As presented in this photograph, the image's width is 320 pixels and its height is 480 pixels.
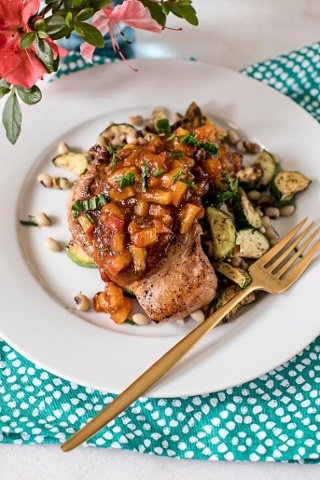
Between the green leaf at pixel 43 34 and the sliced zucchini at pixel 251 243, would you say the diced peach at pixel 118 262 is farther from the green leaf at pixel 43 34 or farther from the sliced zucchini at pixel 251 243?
the green leaf at pixel 43 34

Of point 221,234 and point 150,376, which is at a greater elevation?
point 221,234

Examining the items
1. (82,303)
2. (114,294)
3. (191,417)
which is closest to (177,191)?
(114,294)

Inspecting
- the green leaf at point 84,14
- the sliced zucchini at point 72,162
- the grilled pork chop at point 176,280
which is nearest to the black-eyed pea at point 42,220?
the sliced zucchini at point 72,162

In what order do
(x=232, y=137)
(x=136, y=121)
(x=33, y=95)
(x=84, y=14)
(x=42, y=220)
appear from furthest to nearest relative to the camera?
(x=136, y=121) → (x=232, y=137) → (x=42, y=220) → (x=33, y=95) → (x=84, y=14)

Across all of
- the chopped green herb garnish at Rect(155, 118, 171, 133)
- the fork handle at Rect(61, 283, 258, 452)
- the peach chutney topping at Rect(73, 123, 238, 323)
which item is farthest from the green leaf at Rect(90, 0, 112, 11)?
the fork handle at Rect(61, 283, 258, 452)

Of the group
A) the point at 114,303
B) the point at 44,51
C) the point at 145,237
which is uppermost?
the point at 44,51

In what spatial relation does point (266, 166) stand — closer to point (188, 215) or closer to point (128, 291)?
point (188, 215)

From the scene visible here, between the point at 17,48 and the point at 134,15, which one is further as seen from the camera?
the point at 134,15

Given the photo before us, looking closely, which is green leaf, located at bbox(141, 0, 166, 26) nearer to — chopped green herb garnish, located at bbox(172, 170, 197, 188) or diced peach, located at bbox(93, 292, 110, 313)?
chopped green herb garnish, located at bbox(172, 170, 197, 188)
